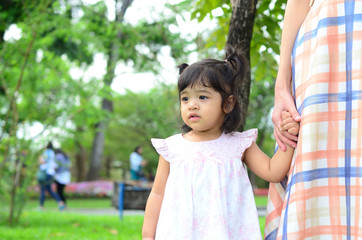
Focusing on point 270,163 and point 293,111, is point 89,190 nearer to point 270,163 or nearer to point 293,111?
point 270,163

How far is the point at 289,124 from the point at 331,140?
164 mm

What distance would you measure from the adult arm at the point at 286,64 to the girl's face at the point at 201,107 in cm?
22

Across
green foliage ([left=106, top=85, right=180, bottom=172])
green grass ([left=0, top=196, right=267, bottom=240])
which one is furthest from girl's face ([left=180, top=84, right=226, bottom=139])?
green grass ([left=0, top=196, right=267, bottom=240])

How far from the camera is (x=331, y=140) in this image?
1.55 meters

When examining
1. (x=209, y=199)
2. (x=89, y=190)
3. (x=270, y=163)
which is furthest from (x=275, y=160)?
(x=89, y=190)

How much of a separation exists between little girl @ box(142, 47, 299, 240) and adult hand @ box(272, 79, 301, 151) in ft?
0.09

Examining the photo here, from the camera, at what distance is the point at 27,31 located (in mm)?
7012

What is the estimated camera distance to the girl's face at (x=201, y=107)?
1846 mm

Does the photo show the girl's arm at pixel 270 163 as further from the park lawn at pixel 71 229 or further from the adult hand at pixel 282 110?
the park lawn at pixel 71 229

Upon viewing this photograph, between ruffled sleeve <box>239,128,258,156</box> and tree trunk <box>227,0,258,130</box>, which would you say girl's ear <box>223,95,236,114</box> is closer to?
ruffled sleeve <box>239,128,258,156</box>

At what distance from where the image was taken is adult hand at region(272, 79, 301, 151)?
66.8 inches

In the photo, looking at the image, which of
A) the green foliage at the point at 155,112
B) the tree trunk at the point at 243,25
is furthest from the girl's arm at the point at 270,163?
the green foliage at the point at 155,112

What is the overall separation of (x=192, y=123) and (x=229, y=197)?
0.96ft

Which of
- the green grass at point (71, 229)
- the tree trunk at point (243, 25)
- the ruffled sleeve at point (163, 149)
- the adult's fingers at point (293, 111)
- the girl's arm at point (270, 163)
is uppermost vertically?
the tree trunk at point (243, 25)
